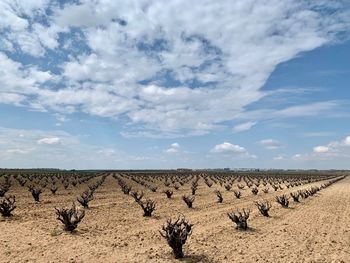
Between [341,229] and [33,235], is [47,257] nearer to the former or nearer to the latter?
[33,235]

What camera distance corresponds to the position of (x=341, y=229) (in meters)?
17.7

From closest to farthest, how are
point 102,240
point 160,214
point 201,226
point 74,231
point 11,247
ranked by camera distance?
point 11,247 → point 102,240 → point 74,231 → point 201,226 → point 160,214

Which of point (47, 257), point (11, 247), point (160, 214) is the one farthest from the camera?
point (160, 214)

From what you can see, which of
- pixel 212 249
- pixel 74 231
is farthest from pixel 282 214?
pixel 74 231

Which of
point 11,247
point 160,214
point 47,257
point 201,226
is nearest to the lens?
point 47,257

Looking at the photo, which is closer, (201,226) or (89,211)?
(201,226)

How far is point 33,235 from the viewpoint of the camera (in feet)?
48.6

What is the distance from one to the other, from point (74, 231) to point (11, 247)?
314 centimetres

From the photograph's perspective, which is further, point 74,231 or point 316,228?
point 316,228

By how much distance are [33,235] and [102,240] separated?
269 cm

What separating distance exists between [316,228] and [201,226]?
4989 millimetres

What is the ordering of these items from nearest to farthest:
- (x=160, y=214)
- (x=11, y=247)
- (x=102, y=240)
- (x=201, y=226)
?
(x=11, y=247)
(x=102, y=240)
(x=201, y=226)
(x=160, y=214)

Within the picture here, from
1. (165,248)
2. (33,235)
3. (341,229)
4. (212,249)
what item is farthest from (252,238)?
(33,235)

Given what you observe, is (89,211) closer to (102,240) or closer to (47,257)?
(102,240)
